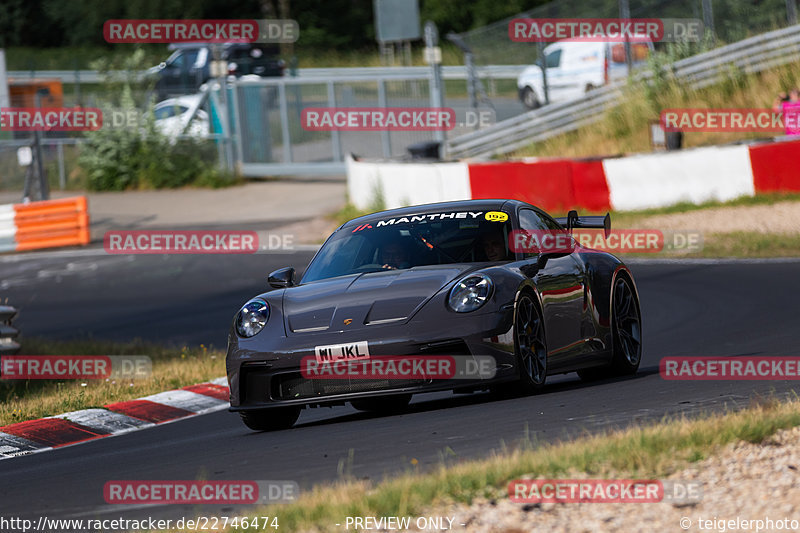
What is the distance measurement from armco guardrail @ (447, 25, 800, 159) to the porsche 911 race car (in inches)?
668

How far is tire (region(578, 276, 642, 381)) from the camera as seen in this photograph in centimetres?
934

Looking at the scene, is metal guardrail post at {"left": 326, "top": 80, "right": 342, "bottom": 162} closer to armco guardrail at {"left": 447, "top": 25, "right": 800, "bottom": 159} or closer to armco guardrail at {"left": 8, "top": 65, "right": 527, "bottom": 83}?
armco guardrail at {"left": 8, "top": 65, "right": 527, "bottom": 83}

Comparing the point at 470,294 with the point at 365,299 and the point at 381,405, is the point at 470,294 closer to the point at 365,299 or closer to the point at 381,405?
the point at 365,299

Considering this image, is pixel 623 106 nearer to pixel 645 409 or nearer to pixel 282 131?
pixel 282 131

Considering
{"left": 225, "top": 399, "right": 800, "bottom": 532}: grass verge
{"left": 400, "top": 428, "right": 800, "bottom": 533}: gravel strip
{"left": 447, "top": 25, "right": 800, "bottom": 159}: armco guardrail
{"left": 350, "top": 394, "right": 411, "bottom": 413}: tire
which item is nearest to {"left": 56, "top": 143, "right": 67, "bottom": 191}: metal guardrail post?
{"left": 447, "top": 25, "right": 800, "bottom": 159}: armco guardrail

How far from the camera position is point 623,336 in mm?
9461

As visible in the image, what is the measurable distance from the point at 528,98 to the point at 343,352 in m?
21.2

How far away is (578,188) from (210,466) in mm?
14587

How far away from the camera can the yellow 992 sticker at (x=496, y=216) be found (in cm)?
875

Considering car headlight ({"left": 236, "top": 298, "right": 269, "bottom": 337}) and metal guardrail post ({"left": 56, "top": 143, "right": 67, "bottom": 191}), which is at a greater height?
metal guardrail post ({"left": 56, "top": 143, "right": 67, "bottom": 191})

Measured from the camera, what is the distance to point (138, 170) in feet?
103

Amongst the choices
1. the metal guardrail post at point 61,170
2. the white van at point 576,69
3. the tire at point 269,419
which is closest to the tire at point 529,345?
the tire at point 269,419

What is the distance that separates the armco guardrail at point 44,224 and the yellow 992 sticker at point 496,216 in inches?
646

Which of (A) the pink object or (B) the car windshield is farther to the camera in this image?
(A) the pink object
